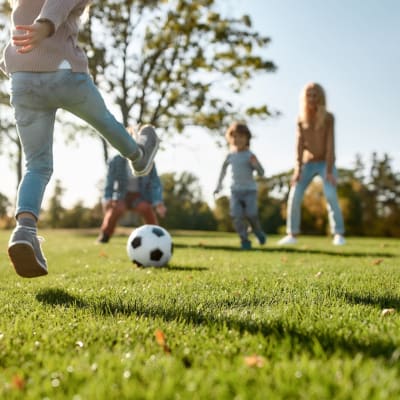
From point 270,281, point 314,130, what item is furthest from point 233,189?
point 270,281

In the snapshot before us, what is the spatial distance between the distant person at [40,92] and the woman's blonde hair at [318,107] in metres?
6.15

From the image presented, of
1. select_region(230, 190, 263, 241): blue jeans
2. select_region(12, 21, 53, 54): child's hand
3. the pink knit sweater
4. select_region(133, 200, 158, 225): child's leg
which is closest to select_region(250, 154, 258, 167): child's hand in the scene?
select_region(230, 190, 263, 241): blue jeans

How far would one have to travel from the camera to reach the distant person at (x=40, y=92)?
3.10 meters

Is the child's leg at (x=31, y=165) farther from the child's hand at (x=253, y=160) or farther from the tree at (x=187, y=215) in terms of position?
the tree at (x=187, y=215)

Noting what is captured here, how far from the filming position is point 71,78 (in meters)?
3.26

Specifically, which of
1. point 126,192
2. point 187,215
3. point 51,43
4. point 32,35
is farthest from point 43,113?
point 187,215

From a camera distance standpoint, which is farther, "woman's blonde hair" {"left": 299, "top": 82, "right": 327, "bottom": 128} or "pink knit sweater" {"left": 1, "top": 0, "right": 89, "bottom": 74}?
"woman's blonde hair" {"left": 299, "top": 82, "right": 327, "bottom": 128}

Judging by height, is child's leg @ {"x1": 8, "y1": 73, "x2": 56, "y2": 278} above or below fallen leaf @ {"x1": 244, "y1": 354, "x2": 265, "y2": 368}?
above

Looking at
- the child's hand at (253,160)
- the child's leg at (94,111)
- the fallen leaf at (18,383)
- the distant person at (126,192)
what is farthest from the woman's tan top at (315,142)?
the fallen leaf at (18,383)

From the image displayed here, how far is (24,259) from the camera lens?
3143 mm

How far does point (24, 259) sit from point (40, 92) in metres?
1.15

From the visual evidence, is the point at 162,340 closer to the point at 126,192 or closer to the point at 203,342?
the point at 203,342

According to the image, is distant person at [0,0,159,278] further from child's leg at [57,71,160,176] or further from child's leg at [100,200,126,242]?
child's leg at [100,200,126,242]

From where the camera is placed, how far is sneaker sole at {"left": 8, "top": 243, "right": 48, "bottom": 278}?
10.2 feet
